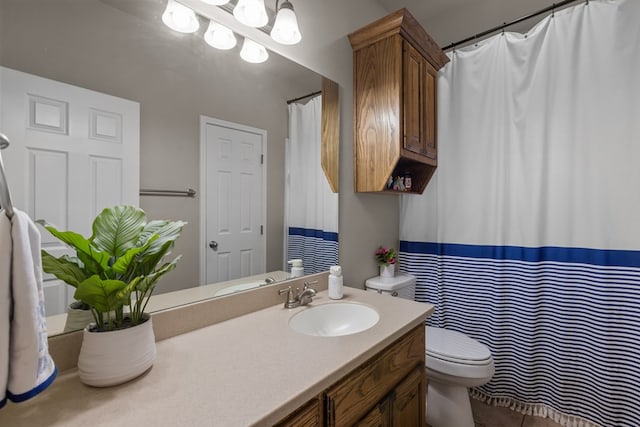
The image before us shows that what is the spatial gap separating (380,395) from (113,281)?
2.94 ft

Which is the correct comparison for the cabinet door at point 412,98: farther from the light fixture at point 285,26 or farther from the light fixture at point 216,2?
the light fixture at point 216,2

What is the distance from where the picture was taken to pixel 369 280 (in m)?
1.88

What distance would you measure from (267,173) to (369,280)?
39.2 inches

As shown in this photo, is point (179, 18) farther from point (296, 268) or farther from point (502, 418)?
point (502, 418)

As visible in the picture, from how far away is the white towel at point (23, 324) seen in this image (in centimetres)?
53

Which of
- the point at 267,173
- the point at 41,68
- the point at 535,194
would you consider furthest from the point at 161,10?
the point at 535,194

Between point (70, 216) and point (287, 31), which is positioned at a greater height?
point (287, 31)

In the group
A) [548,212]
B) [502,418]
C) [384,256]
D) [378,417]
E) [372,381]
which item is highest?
[548,212]

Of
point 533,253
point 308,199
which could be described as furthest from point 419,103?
point 533,253

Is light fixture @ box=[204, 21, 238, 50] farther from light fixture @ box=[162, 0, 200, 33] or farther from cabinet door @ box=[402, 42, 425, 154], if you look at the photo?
cabinet door @ box=[402, 42, 425, 154]

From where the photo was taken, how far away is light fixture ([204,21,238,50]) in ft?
3.69

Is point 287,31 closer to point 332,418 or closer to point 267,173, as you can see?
point 267,173

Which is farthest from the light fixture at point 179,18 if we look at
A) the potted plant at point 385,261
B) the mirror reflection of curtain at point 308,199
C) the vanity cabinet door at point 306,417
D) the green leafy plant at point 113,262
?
the potted plant at point 385,261

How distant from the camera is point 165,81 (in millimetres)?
1010
